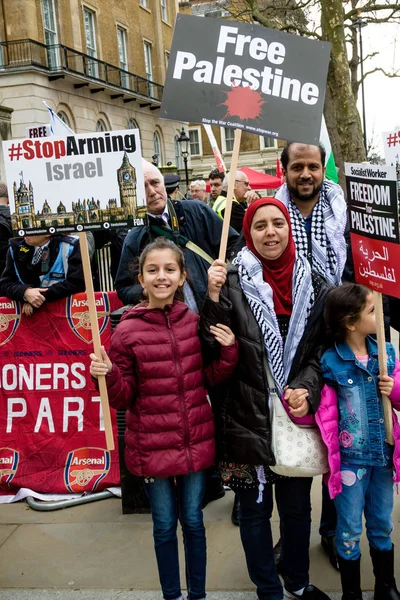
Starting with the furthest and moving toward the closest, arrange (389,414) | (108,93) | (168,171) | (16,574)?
(108,93) → (168,171) → (16,574) → (389,414)

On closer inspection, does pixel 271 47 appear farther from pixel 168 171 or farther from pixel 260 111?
pixel 168 171

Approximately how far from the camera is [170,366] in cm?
307

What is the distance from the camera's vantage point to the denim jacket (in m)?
2.99

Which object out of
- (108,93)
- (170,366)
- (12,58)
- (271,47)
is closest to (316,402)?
(170,366)

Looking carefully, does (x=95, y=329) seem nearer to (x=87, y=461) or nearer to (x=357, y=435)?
(x=357, y=435)

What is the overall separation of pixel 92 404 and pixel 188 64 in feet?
8.03

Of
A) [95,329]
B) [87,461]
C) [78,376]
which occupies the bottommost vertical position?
[87,461]

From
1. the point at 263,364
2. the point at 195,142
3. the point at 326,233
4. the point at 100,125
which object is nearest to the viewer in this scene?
the point at 263,364

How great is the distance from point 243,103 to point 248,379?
4.06ft

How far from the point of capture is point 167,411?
3.06m

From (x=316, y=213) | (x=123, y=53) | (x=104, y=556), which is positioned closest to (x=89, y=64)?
(x=123, y=53)

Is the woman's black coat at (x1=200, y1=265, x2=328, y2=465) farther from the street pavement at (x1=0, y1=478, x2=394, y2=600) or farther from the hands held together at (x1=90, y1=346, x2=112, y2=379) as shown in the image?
the street pavement at (x1=0, y1=478, x2=394, y2=600)

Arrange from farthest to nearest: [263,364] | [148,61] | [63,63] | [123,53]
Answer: [148,61], [123,53], [63,63], [263,364]

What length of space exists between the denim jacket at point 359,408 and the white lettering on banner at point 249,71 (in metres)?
1.18
